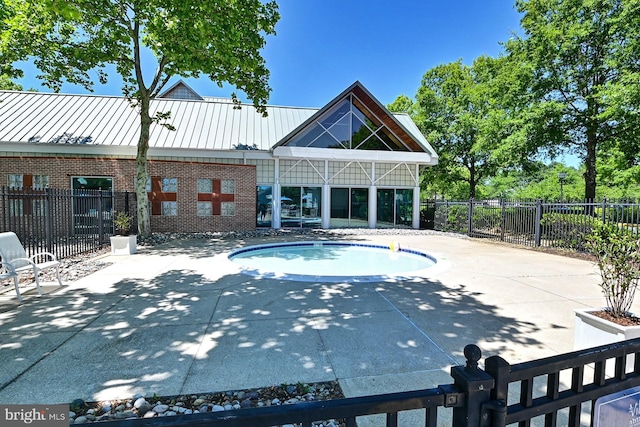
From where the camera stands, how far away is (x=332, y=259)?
34.9 ft

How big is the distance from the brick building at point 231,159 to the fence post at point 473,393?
14.8m

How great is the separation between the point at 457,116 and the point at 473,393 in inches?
965

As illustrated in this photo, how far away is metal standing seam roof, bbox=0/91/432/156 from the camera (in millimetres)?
14656

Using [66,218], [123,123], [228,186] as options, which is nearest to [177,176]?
[228,186]

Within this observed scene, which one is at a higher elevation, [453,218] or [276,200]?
[276,200]

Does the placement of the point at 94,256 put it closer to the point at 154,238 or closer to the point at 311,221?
the point at 154,238

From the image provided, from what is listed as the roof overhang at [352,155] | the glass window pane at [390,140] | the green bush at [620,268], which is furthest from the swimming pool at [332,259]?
the glass window pane at [390,140]

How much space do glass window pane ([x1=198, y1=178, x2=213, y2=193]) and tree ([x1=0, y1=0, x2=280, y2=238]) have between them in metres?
2.83

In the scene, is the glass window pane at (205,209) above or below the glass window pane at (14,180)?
below

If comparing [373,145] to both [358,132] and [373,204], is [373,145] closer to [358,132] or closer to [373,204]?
[358,132]

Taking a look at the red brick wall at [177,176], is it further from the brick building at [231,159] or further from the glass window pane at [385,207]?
the glass window pane at [385,207]

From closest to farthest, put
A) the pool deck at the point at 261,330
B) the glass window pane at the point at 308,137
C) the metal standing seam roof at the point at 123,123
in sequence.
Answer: the pool deck at the point at 261,330
the metal standing seam roof at the point at 123,123
the glass window pane at the point at 308,137

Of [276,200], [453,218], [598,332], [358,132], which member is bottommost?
[598,332]

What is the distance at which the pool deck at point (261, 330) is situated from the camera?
2969mm
